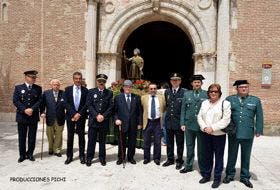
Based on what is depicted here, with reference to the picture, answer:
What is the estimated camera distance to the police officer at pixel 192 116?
17.8 ft

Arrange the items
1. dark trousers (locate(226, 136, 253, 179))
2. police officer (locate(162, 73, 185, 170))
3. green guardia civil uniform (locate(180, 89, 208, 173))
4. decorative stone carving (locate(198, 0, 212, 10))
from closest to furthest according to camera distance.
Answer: dark trousers (locate(226, 136, 253, 179))
green guardia civil uniform (locate(180, 89, 208, 173))
police officer (locate(162, 73, 185, 170))
decorative stone carving (locate(198, 0, 212, 10))

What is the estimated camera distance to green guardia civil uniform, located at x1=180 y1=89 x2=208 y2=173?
538 cm

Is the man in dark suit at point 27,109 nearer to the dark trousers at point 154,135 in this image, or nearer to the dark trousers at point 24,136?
the dark trousers at point 24,136

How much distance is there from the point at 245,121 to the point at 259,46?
5817 mm

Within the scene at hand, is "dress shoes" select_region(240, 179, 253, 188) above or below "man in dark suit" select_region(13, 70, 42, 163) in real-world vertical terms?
below

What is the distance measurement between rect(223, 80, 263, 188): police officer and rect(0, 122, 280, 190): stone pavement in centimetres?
37

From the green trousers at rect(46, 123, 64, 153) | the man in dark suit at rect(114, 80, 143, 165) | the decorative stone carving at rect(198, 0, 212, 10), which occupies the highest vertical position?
the decorative stone carving at rect(198, 0, 212, 10)

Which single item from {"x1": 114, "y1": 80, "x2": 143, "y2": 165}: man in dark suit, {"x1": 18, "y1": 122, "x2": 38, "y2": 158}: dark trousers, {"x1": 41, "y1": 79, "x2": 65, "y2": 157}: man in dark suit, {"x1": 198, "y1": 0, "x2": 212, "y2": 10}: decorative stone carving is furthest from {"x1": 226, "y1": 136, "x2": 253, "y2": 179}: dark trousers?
{"x1": 198, "y1": 0, "x2": 212, "y2": 10}: decorative stone carving

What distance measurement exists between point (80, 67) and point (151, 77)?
725 centimetres

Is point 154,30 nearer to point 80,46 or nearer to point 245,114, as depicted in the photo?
point 80,46

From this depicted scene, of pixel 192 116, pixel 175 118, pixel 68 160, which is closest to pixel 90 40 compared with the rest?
pixel 68 160

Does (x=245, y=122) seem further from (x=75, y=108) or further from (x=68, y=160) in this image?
(x=68, y=160)

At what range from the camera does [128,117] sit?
6133 millimetres

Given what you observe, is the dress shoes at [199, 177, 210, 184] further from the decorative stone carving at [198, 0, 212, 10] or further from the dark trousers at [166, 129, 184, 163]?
the decorative stone carving at [198, 0, 212, 10]
